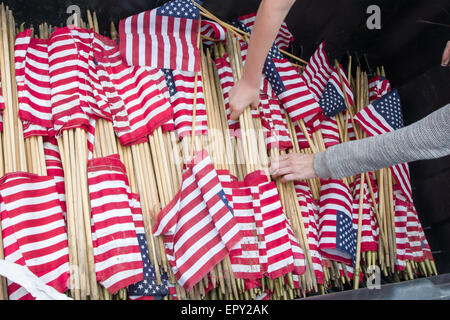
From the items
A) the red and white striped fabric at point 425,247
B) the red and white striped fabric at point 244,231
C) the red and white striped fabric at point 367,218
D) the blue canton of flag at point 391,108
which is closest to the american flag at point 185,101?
the red and white striped fabric at point 244,231

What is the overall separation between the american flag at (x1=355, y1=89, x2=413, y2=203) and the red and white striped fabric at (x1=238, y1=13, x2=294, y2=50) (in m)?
0.59

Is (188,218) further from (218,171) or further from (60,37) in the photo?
(60,37)

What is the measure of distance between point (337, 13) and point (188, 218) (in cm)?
141

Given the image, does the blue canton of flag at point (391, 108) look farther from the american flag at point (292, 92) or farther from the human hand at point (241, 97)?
the human hand at point (241, 97)

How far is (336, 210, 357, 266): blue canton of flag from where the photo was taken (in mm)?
1846

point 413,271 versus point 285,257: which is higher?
point 285,257

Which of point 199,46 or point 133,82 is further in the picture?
point 199,46

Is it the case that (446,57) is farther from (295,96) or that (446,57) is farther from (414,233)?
(414,233)

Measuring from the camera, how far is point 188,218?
1.59 m

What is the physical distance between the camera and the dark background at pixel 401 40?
6.60 feet

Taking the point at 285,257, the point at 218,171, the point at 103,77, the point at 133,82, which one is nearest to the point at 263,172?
the point at 218,171

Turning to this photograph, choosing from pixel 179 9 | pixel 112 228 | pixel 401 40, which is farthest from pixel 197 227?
pixel 401 40

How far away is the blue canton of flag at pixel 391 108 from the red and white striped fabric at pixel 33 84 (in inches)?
67.8

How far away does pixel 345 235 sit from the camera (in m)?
1.89
